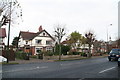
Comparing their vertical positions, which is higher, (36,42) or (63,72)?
(36,42)

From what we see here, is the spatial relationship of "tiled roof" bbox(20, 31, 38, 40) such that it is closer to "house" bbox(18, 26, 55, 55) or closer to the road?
"house" bbox(18, 26, 55, 55)

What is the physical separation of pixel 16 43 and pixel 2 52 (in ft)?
104

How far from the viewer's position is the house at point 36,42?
5278 cm

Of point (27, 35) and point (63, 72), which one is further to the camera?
point (27, 35)

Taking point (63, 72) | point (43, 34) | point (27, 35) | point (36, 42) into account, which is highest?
point (43, 34)

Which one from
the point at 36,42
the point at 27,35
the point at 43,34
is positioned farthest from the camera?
the point at 27,35

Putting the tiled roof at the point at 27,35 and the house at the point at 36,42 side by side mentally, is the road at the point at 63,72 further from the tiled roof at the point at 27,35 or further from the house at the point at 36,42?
the tiled roof at the point at 27,35

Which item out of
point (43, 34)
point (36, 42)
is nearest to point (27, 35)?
point (36, 42)

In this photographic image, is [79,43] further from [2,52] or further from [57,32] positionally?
[2,52]

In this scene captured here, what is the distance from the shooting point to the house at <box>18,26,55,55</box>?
173 ft

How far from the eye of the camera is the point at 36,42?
53.3m

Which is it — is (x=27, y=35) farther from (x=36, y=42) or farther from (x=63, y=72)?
(x=63, y=72)

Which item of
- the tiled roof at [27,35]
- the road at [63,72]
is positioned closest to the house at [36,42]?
the tiled roof at [27,35]

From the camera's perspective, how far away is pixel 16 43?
2345 inches
